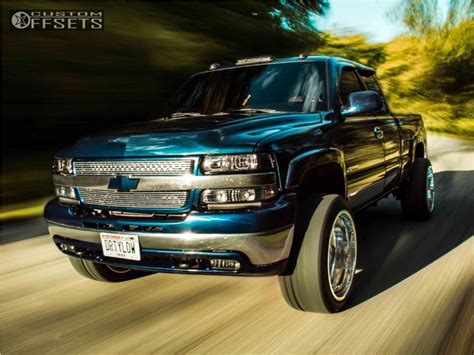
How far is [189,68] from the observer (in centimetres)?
1066

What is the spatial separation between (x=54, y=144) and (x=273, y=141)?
6843mm

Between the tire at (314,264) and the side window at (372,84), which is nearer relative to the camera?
the tire at (314,264)

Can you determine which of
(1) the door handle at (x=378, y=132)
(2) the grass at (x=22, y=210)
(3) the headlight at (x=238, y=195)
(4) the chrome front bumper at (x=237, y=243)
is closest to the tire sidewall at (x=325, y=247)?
(4) the chrome front bumper at (x=237, y=243)

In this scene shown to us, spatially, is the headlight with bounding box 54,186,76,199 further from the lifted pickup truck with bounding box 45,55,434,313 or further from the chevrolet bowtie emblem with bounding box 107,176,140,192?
the chevrolet bowtie emblem with bounding box 107,176,140,192

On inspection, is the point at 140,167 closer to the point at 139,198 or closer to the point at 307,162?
the point at 139,198

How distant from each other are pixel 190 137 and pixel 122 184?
0.50 metres

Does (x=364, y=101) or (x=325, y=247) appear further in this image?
(x=364, y=101)

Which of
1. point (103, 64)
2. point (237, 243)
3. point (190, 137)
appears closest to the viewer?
point (237, 243)

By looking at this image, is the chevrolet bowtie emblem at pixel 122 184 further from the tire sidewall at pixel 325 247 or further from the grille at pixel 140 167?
the tire sidewall at pixel 325 247

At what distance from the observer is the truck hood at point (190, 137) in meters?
2.94

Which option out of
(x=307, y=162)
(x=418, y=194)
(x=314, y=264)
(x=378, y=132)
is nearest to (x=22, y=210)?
(x=378, y=132)

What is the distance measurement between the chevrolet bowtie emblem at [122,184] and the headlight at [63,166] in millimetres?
450

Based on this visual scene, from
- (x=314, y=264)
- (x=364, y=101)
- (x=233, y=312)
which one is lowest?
(x=233, y=312)

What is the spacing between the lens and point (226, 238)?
282 cm
